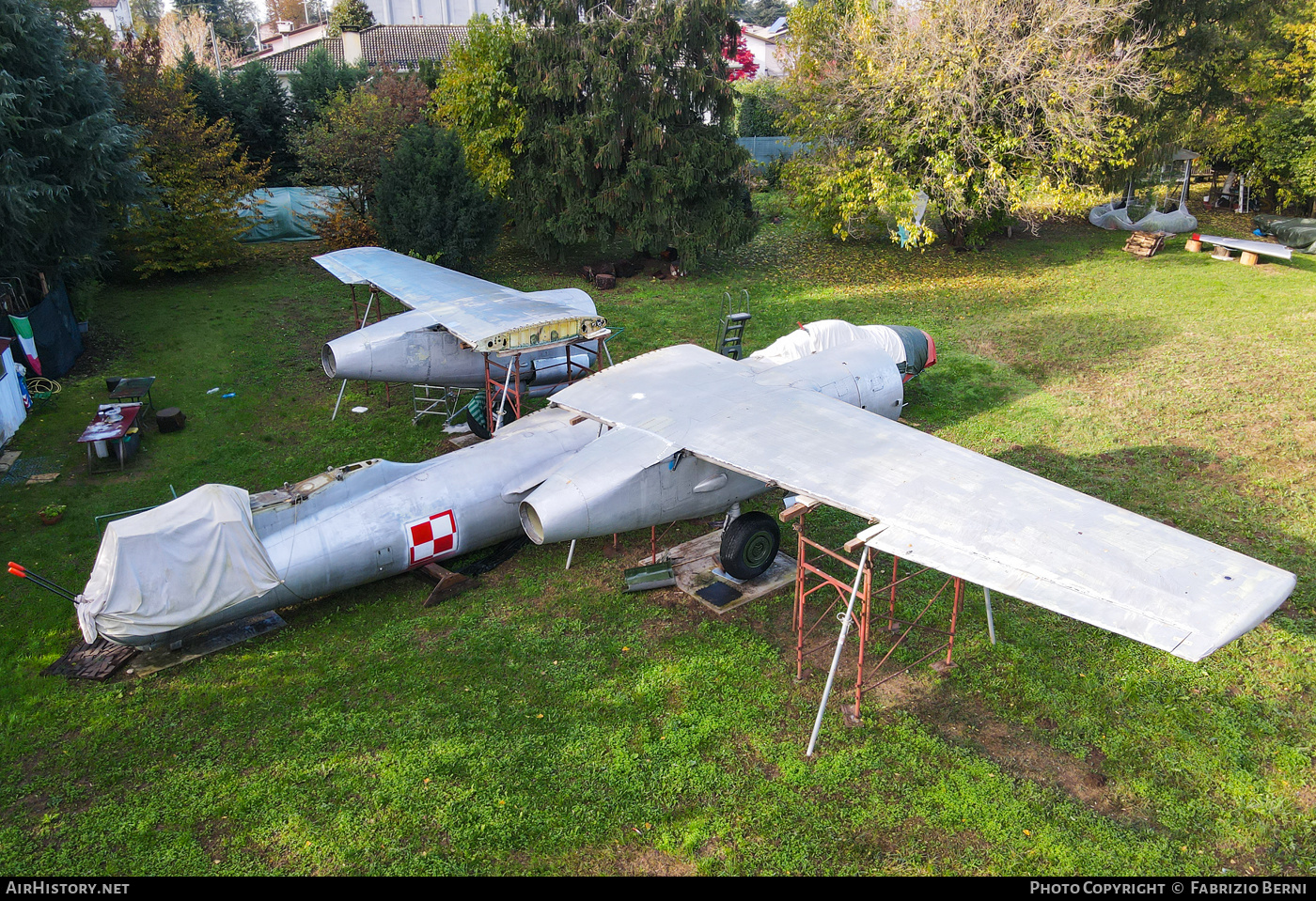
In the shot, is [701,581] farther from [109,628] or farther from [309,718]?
[109,628]

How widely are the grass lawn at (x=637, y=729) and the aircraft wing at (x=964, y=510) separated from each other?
2.67 m

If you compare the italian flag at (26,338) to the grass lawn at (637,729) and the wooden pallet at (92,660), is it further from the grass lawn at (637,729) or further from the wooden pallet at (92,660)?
the wooden pallet at (92,660)

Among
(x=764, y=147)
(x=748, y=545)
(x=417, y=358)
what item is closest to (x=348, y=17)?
(x=764, y=147)

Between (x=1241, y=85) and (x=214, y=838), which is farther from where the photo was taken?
(x=1241, y=85)

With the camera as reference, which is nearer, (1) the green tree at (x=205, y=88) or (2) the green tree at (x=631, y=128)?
(2) the green tree at (x=631, y=128)

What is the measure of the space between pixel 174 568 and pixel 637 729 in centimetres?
645

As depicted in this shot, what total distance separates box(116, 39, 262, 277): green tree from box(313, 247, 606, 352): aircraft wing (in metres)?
11.6

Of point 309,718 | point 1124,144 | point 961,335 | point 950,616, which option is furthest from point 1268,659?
point 1124,144

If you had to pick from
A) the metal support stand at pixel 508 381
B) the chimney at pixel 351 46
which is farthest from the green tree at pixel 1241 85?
the chimney at pixel 351 46

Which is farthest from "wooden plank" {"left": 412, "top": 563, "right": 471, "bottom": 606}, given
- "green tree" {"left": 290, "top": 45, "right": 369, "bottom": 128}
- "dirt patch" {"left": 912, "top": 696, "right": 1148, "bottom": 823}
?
"green tree" {"left": 290, "top": 45, "right": 369, "bottom": 128}

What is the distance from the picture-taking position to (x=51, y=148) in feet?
69.1

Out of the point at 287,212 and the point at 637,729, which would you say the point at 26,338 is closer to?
the point at 287,212

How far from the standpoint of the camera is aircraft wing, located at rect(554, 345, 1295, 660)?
26.4ft

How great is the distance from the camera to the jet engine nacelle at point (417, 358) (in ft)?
56.1
